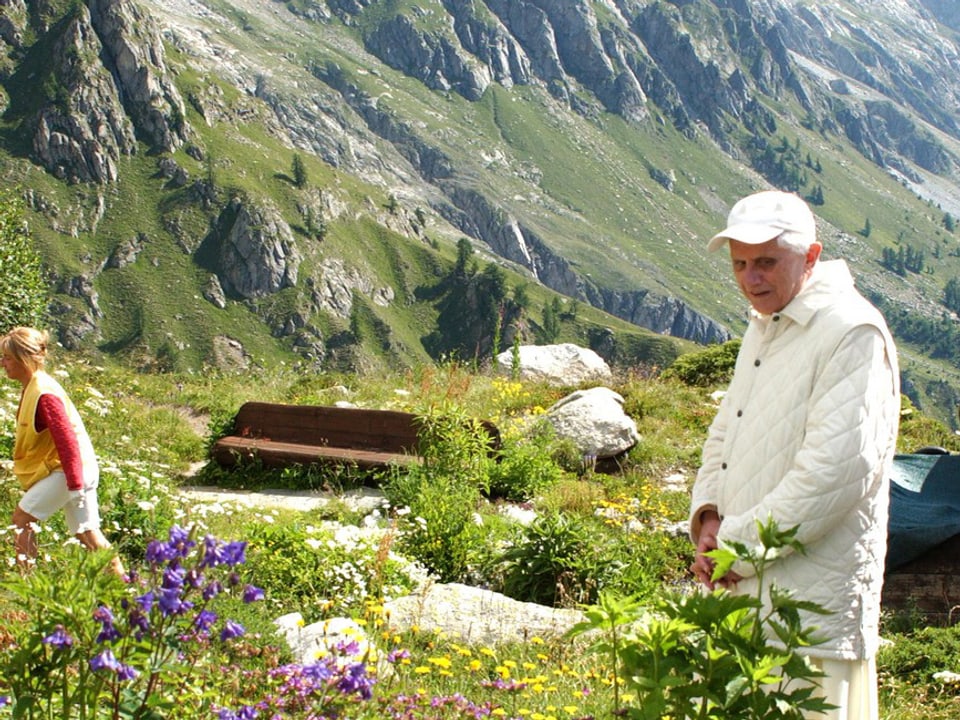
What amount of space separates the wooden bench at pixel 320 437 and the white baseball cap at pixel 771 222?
21.3 feet

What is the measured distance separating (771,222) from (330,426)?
7902 millimetres

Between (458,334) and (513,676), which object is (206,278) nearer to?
(458,334)

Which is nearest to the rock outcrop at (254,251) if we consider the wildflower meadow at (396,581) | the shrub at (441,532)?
the wildflower meadow at (396,581)

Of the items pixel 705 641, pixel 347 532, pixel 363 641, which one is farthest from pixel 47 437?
pixel 705 641

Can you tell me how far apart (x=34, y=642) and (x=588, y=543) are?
4941 mm

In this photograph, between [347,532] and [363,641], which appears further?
[347,532]

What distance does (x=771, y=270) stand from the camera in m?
3.33

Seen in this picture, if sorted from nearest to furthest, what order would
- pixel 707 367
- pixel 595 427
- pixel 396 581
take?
pixel 396 581 < pixel 595 427 < pixel 707 367

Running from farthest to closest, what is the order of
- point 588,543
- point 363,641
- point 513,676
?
point 588,543, point 513,676, point 363,641

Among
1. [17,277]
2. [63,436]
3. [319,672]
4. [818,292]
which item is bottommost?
[17,277]

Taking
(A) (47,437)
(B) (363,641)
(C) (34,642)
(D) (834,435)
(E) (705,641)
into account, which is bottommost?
(A) (47,437)

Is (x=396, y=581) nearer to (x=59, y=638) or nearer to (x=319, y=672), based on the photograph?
(x=319, y=672)

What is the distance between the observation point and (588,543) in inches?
279

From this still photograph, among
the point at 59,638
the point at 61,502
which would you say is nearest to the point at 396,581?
the point at 61,502
